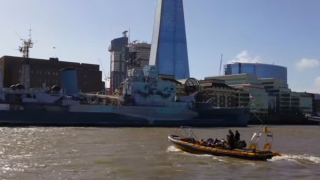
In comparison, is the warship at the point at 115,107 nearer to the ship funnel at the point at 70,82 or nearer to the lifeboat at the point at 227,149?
the ship funnel at the point at 70,82

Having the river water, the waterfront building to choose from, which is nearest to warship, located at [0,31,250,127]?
the river water

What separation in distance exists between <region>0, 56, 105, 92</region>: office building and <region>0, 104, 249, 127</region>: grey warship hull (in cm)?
5616

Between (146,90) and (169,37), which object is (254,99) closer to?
(169,37)

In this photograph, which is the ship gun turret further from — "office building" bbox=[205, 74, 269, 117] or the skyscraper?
"office building" bbox=[205, 74, 269, 117]

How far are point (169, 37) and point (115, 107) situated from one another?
301ft

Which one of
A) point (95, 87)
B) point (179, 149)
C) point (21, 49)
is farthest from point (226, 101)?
point (179, 149)

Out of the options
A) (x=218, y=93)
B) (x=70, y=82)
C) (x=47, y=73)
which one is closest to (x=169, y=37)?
(x=218, y=93)

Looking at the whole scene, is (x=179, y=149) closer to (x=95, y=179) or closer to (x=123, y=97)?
(x=95, y=179)

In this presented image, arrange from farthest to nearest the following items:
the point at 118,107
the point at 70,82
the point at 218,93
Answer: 1. the point at 218,93
2. the point at 70,82
3. the point at 118,107

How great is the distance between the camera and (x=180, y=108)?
3406 inches

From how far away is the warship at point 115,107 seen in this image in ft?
239

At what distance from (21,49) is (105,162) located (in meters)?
69.9

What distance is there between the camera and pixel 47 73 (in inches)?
5482

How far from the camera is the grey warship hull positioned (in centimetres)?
7194
